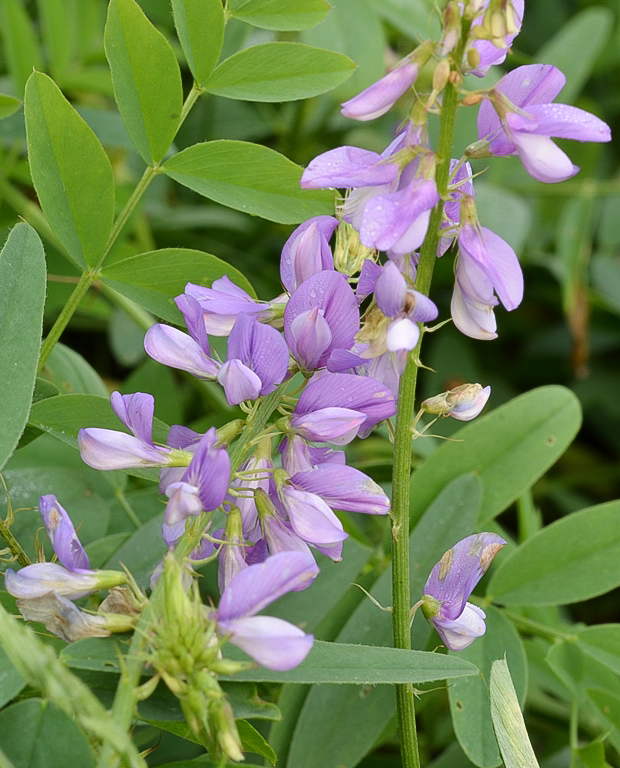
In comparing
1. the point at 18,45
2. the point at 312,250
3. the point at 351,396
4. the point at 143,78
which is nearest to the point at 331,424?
the point at 351,396

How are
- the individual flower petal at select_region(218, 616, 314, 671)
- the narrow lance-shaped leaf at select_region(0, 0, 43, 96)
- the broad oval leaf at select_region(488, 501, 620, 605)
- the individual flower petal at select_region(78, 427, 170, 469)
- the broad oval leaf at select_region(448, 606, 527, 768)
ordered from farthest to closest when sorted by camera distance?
the narrow lance-shaped leaf at select_region(0, 0, 43, 96), the broad oval leaf at select_region(488, 501, 620, 605), the broad oval leaf at select_region(448, 606, 527, 768), the individual flower petal at select_region(78, 427, 170, 469), the individual flower petal at select_region(218, 616, 314, 671)

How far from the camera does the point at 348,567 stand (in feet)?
2.46

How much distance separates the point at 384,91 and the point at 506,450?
1.47 feet

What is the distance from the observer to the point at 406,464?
1.76ft

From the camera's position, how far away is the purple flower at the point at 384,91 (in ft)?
1.75

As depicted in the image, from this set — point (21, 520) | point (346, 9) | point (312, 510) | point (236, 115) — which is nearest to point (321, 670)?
point (312, 510)

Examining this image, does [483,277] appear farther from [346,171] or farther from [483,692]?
[483,692]

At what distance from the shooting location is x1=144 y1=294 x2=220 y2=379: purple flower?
567mm

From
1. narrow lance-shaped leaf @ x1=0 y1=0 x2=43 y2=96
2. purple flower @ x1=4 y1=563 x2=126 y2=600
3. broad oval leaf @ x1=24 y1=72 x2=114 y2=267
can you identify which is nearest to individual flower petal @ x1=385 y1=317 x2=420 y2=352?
purple flower @ x1=4 y1=563 x2=126 y2=600

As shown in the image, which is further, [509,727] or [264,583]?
[509,727]

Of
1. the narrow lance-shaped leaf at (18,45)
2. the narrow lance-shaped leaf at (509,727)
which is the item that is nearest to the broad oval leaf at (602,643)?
the narrow lance-shaped leaf at (509,727)

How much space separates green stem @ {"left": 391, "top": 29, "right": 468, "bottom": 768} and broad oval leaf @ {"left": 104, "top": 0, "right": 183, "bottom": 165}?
279mm

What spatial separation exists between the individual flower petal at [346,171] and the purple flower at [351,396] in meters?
0.12

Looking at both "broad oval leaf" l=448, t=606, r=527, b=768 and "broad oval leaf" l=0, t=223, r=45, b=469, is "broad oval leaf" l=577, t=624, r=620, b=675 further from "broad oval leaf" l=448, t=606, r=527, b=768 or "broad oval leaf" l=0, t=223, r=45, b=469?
"broad oval leaf" l=0, t=223, r=45, b=469
